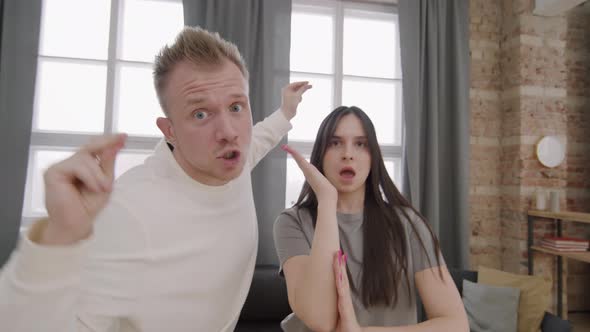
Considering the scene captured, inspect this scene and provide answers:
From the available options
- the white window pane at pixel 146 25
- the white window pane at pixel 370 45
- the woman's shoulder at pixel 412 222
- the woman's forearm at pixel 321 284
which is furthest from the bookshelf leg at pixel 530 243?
the white window pane at pixel 146 25

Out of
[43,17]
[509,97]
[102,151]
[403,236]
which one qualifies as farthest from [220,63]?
[509,97]

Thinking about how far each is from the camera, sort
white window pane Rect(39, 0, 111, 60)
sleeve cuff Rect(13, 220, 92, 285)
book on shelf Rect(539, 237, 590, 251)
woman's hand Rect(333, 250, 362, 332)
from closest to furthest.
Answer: sleeve cuff Rect(13, 220, 92, 285) < woman's hand Rect(333, 250, 362, 332) < book on shelf Rect(539, 237, 590, 251) < white window pane Rect(39, 0, 111, 60)

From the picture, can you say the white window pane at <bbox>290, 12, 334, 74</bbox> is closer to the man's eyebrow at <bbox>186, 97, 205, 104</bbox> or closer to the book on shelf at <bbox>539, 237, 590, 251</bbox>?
the book on shelf at <bbox>539, 237, 590, 251</bbox>

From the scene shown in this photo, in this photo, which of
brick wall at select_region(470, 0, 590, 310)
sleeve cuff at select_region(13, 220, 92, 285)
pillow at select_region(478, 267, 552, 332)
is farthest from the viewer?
brick wall at select_region(470, 0, 590, 310)

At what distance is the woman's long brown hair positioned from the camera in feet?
4.09

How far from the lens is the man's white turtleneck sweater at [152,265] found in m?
0.50

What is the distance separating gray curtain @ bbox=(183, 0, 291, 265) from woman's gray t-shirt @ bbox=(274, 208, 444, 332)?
176 cm

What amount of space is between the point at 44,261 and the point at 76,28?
10.7ft

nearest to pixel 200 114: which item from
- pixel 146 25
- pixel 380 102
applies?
pixel 146 25

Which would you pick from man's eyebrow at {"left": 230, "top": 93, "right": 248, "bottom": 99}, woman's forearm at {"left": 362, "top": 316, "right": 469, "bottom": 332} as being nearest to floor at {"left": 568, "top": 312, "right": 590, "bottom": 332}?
woman's forearm at {"left": 362, "top": 316, "right": 469, "bottom": 332}

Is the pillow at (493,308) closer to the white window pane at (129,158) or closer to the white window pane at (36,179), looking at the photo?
the white window pane at (129,158)

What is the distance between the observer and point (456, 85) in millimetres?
3455

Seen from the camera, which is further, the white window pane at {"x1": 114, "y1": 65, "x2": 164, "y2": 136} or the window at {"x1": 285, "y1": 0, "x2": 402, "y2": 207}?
the window at {"x1": 285, "y1": 0, "x2": 402, "y2": 207}

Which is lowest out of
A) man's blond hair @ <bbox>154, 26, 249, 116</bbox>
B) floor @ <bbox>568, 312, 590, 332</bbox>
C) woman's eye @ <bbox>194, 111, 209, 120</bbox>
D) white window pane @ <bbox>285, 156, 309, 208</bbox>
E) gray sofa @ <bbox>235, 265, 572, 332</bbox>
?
floor @ <bbox>568, 312, 590, 332</bbox>
